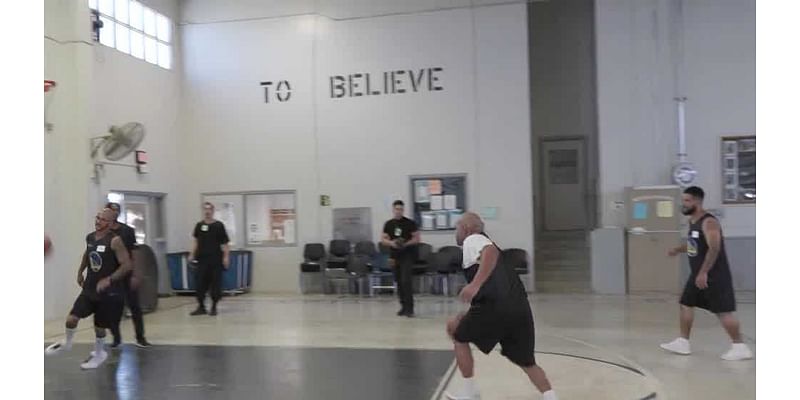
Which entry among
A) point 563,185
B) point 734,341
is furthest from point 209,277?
A: point 563,185

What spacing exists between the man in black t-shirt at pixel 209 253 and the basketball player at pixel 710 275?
593cm

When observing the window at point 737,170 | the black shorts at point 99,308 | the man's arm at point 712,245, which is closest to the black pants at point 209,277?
the black shorts at point 99,308

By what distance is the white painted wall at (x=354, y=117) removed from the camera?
10766 mm

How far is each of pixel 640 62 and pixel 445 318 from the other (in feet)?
19.0

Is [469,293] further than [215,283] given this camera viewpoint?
No

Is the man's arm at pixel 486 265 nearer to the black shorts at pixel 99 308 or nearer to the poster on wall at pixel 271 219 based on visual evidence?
the black shorts at pixel 99 308

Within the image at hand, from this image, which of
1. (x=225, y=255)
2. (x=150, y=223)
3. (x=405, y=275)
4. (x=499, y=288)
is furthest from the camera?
(x=150, y=223)

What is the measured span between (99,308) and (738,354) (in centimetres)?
584

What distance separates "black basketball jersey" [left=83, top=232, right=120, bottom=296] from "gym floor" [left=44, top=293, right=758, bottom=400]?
768mm

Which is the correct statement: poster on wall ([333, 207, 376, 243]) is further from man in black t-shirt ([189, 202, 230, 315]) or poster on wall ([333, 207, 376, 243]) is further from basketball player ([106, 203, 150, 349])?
basketball player ([106, 203, 150, 349])

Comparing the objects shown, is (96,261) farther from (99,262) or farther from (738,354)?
(738,354)

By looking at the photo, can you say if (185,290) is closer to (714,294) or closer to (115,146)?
(115,146)

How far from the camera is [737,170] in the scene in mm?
10242
